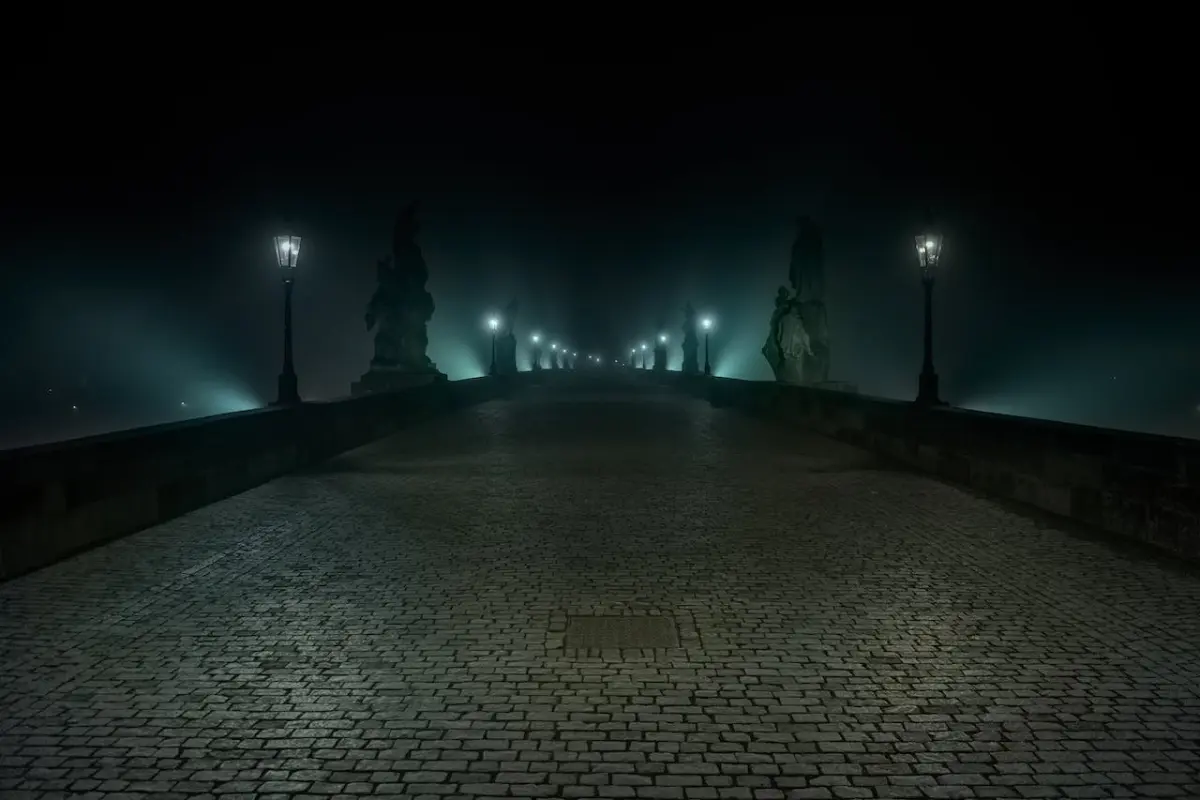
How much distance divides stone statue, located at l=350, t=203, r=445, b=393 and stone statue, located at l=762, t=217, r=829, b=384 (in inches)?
513

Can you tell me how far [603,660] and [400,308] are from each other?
31.3 meters

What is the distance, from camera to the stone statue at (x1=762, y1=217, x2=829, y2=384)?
33125 millimetres

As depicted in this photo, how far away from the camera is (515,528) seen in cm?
1062

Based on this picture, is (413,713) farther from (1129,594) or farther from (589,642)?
(1129,594)

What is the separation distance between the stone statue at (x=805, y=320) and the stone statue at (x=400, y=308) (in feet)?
42.8

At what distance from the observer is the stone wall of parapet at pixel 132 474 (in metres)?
8.70

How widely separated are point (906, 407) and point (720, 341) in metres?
111

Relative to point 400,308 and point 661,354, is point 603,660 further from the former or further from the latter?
point 661,354

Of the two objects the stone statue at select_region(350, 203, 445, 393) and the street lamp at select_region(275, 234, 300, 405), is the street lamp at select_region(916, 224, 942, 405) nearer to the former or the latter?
the street lamp at select_region(275, 234, 300, 405)

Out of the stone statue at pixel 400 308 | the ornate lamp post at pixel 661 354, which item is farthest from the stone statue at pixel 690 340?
the stone statue at pixel 400 308

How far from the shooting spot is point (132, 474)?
35.1 feet

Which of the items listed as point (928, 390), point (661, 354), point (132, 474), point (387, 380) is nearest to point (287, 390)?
point (132, 474)

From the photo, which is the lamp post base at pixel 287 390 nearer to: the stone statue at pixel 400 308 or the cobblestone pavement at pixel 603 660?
the cobblestone pavement at pixel 603 660

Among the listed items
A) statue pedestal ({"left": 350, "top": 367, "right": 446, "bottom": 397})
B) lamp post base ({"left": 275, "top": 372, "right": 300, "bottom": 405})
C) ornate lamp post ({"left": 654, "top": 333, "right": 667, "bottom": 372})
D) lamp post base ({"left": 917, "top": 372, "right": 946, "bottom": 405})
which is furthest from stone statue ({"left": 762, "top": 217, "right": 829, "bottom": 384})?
ornate lamp post ({"left": 654, "top": 333, "right": 667, "bottom": 372})
